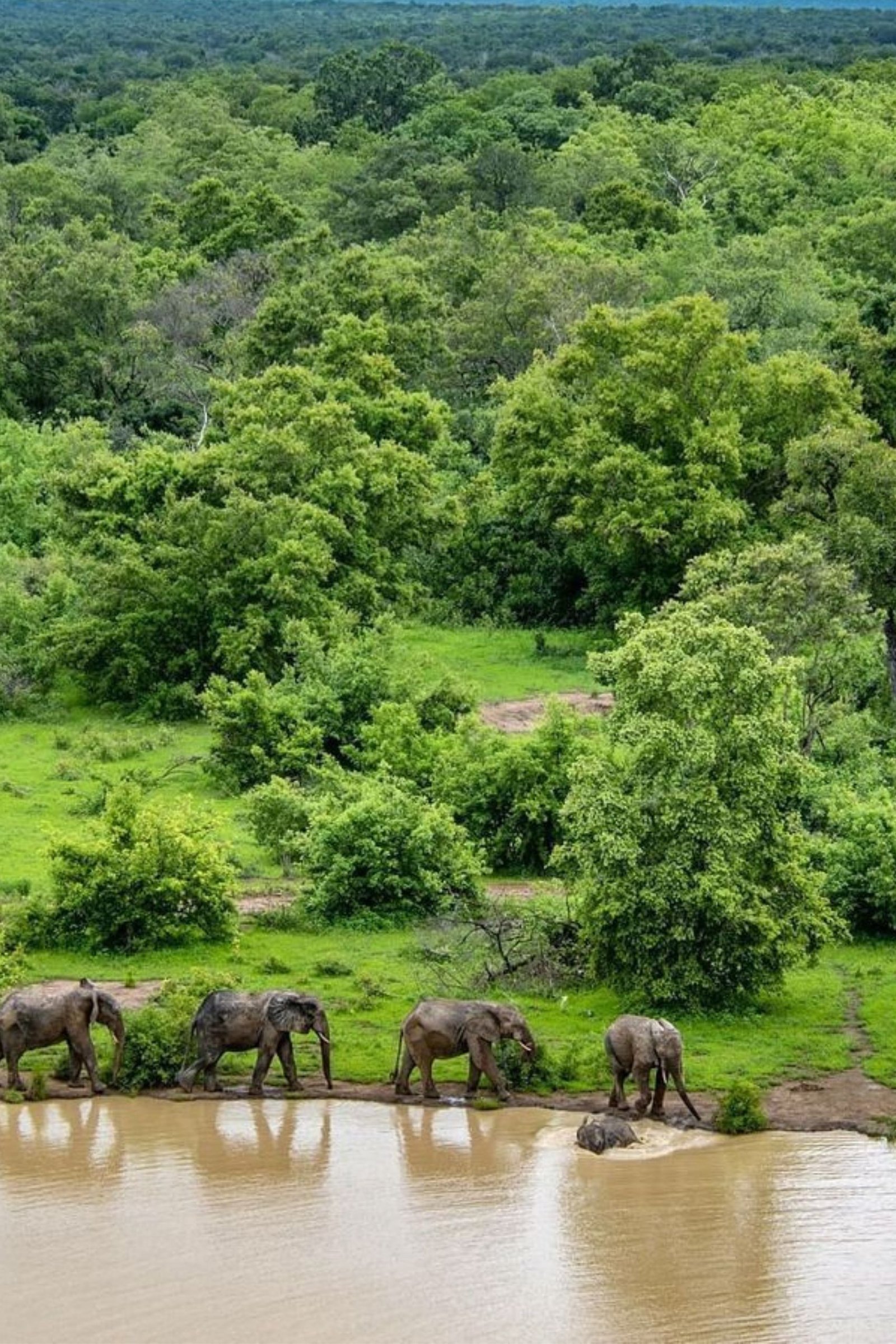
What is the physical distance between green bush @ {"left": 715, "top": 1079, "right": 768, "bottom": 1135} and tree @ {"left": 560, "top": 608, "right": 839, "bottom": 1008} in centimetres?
256

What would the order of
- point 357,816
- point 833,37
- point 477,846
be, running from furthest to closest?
point 833,37
point 477,846
point 357,816

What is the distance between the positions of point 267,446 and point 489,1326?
80.2 feet

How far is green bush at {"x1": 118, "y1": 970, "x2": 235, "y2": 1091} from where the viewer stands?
1956cm

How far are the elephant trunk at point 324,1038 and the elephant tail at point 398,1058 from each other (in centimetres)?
57

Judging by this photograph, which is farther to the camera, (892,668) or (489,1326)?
→ (892,668)

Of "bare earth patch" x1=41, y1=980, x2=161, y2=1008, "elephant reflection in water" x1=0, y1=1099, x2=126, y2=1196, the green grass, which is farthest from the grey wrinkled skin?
the green grass

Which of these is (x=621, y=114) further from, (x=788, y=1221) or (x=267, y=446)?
(x=788, y=1221)

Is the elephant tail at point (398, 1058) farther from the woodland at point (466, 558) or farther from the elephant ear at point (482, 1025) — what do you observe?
the woodland at point (466, 558)

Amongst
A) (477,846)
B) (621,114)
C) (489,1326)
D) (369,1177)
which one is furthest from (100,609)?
(621,114)

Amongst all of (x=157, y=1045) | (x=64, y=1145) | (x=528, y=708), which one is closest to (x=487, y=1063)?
(x=157, y=1045)

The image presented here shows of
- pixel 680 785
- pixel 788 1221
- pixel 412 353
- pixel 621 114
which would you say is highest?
pixel 621 114

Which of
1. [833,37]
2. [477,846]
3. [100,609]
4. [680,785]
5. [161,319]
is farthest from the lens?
[833,37]

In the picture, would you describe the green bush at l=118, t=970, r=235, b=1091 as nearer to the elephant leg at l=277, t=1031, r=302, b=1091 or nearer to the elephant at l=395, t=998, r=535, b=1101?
the elephant leg at l=277, t=1031, r=302, b=1091

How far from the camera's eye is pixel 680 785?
21.2 meters
